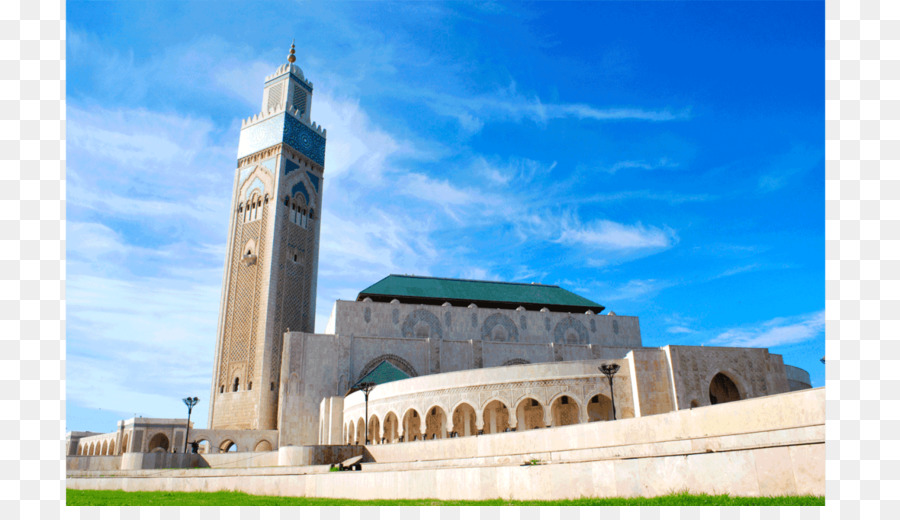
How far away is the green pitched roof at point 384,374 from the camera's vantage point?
3216 cm

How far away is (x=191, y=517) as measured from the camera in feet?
19.3

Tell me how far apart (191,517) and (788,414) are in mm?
10283

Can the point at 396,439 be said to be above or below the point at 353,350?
below

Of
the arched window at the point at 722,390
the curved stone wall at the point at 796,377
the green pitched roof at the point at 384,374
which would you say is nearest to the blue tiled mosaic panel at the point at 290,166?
the green pitched roof at the point at 384,374

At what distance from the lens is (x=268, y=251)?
38.5 metres

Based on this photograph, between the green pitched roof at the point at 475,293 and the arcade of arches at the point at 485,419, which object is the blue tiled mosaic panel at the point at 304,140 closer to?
the green pitched roof at the point at 475,293

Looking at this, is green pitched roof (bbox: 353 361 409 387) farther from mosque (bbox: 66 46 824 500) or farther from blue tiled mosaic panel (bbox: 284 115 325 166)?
blue tiled mosaic panel (bbox: 284 115 325 166)

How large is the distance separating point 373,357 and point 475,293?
9430mm

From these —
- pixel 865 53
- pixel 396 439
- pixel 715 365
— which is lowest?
pixel 396 439

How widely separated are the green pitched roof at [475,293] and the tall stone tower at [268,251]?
5465 millimetres

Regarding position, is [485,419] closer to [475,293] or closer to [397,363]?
[397,363]

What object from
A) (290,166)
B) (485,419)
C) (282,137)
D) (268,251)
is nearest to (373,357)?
(268,251)

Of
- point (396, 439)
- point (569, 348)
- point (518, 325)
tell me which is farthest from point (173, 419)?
point (569, 348)

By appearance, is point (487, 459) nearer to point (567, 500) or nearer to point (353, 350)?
point (567, 500)
